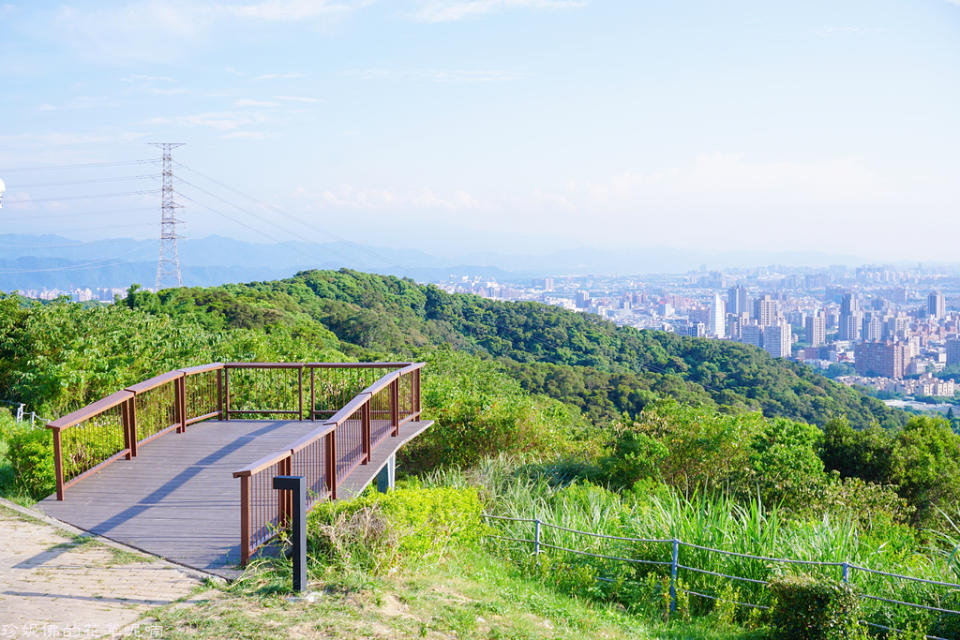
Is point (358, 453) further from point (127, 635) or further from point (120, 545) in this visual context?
point (127, 635)

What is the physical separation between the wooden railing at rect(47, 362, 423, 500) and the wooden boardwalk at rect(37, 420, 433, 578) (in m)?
0.23

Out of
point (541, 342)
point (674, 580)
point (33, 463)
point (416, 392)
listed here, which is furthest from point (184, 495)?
point (541, 342)

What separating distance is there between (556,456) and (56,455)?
6.79 metres

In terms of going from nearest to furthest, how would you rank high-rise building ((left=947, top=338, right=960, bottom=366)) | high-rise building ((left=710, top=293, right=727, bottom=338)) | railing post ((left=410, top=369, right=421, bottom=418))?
railing post ((left=410, top=369, right=421, bottom=418))
high-rise building ((left=947, top=338, right=960, bottom=366))
high-rise building ((left=710, top=293, right=727, bottom=338))

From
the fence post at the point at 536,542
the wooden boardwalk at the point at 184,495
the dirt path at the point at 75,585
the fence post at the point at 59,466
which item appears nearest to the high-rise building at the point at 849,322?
the fence post at the point at 536,542

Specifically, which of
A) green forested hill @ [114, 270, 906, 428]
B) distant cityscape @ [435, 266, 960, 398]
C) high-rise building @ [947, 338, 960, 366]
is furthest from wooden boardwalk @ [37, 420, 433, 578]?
high-rise building @ [947, 338, 960, 366]

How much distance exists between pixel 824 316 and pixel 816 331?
11.2 metres

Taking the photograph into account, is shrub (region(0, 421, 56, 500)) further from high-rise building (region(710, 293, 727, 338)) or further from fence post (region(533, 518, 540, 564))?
high-rise building (region(710, 293, 727, 338))

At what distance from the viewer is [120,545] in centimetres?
528

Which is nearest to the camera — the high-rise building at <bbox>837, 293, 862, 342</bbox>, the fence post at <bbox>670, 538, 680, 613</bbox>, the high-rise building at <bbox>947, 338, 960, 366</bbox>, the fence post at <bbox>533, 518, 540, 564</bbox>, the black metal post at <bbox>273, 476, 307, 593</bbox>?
the black metal post at <bbox>273, 476, 307, 593</bbox>

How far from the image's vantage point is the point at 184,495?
644cm

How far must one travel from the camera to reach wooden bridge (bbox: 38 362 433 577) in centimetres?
538

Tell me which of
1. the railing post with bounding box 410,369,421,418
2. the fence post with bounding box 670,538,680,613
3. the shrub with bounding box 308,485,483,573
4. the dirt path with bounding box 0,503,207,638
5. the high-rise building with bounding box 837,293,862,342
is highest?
the railing post with bounding box 410,369,421,418

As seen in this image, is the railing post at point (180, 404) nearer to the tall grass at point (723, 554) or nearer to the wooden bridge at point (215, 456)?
the wooden bridge at point (215, 456)
